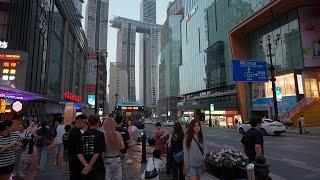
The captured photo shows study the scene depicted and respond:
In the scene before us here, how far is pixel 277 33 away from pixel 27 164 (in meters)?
46.6

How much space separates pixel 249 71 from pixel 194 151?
29.1 meters

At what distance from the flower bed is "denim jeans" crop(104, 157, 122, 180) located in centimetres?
325

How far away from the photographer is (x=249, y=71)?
3331 cm

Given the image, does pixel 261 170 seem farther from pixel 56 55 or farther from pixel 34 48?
pixel 56 55

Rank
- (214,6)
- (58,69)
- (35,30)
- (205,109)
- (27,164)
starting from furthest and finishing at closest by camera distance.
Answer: (205,109) → (214,6) → (58,69) → (35,30) → (27,164)

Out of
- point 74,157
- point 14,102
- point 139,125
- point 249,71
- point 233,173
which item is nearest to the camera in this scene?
point 74,157

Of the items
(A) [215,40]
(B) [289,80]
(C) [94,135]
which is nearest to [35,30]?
(C) [94,135]

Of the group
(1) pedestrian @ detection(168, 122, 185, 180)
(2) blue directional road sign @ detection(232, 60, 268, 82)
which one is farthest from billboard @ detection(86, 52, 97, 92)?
(1) pedestrian @ detection(168, 122, 185, 180)

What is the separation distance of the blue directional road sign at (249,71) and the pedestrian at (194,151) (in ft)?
90.9

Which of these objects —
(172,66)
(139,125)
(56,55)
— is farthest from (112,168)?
(172,66)

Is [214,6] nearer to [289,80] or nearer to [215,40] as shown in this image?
[215,40]

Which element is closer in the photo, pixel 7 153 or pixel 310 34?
pixel 7 153

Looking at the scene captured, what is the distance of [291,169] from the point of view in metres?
10.8

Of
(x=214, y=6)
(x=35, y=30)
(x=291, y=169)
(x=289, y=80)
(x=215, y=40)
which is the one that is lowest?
(x=291, y=169)
